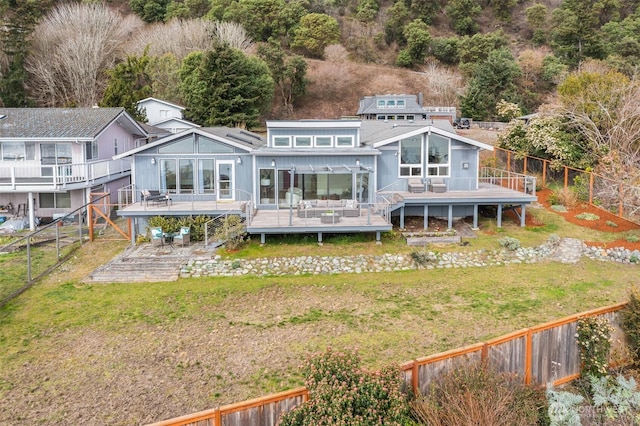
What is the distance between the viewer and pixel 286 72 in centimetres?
5031

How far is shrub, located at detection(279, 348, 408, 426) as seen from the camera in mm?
6098

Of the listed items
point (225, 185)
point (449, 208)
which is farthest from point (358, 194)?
point (225, 185)

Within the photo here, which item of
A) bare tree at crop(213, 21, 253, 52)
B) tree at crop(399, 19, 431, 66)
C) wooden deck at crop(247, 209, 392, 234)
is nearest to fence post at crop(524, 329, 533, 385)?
wooden deck at crop(247, 209, 392, 234)

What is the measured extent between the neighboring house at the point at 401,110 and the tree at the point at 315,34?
67.5ft

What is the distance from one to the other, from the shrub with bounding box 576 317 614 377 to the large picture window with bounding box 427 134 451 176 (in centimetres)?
1312

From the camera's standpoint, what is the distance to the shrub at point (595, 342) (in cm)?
850

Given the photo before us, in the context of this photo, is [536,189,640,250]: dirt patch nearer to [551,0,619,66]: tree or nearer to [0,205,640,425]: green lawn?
[0,205,640,425]: green lawn

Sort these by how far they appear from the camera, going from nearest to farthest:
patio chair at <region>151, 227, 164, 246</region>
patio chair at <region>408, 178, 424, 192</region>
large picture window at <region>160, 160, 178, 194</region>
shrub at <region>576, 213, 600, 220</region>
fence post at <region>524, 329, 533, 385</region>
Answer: fence post at <region>524, 329, 533, 385</region>
patio chair at <region>151, 227, 164, 246</region>
shrub at <region>576, 213, 600, 220</region>
large picture window at <region>160, 160, 178, 194</region>
patio chair at <region>408, 178, 424, 192</region>

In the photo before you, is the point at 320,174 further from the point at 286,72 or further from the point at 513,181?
the point at 286,72

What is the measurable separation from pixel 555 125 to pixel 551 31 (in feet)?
140

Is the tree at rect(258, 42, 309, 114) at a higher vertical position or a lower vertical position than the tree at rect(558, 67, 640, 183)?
higher

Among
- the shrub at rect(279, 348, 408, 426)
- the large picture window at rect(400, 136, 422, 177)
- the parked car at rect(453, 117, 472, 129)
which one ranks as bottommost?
the shrub at rect(279, 348, 408, 426)

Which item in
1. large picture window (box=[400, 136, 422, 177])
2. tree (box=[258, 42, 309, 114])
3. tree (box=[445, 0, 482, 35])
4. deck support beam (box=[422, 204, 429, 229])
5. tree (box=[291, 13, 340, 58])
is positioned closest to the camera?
deck support beam (box=[422, 204, 429, 229])

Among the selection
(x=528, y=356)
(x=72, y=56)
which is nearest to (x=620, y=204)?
(x=528, y=356)
